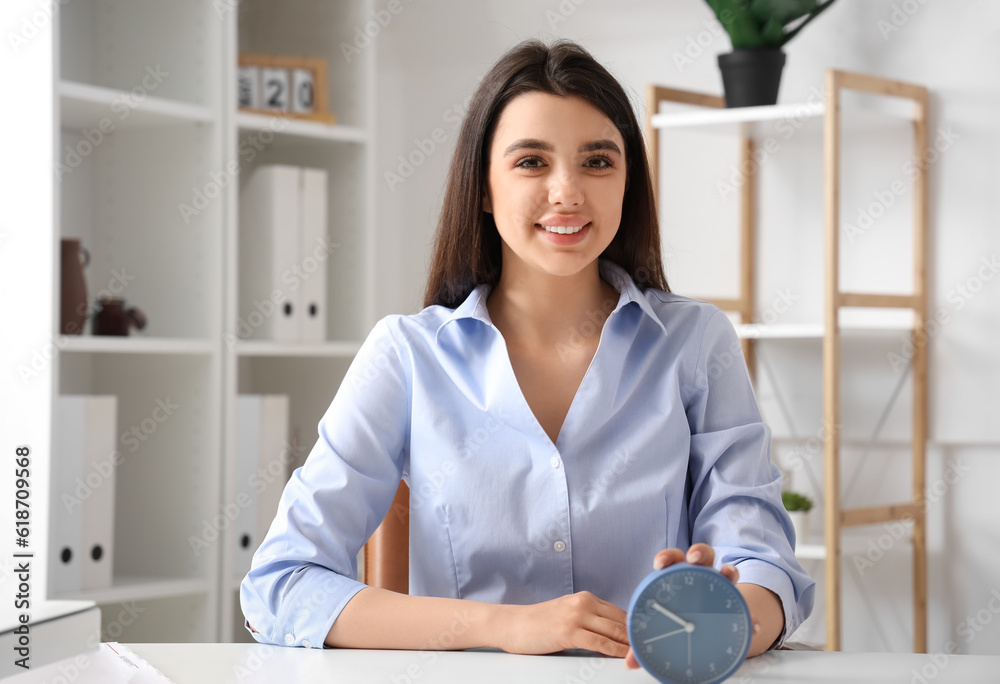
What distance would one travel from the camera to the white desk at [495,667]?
93cm

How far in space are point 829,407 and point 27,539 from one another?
158 cm

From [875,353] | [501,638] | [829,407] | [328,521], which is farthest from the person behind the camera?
[875,353]

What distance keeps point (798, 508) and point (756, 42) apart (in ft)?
3.08

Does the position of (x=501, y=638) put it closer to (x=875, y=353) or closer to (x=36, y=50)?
(x=875, y=353)

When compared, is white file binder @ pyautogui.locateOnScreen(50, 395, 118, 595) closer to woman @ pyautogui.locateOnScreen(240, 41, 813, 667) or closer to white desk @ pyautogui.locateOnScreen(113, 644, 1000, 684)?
woman @ pyautogui.locateOnScreen(240, 41, 813, 667)

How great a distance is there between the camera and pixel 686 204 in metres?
2.41

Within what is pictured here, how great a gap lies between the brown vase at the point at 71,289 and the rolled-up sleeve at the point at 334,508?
0.97m

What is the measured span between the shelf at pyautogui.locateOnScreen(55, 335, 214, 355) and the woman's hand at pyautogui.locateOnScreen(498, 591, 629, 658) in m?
1.32

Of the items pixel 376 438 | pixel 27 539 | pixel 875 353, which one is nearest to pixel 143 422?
pixel 27 539

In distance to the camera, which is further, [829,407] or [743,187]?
[743,187]

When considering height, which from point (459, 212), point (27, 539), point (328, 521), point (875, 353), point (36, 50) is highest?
point (36, 50)

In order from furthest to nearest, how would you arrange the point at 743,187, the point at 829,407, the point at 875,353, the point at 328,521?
the point at 743,187, the point at 875,353, the point at 829,407, the point at 328,521

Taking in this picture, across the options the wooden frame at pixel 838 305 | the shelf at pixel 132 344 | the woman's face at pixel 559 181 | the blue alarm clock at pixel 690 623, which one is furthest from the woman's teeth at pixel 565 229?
→ the shelf at pixel 132 344

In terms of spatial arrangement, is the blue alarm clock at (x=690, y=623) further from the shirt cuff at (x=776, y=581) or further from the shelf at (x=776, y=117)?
the shelf at (x=776, y=117)
